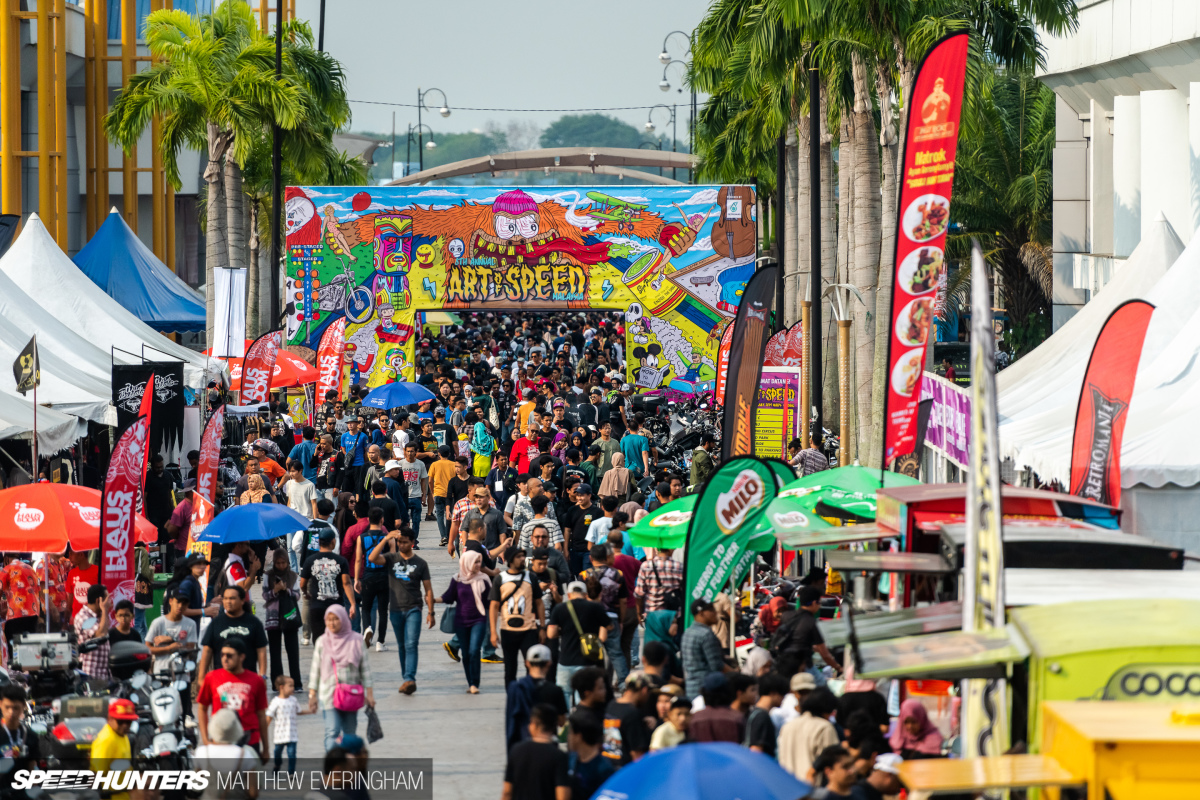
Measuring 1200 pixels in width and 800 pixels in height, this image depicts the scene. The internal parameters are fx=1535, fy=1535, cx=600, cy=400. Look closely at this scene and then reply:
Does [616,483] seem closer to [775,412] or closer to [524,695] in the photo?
[775,412]

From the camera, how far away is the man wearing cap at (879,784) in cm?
693

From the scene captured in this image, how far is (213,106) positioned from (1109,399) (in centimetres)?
2653

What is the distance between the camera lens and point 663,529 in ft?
41.3

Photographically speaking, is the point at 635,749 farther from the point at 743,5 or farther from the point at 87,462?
the point at 743,5

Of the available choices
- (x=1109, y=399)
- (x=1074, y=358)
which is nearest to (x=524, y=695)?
(x=1109, y=399)

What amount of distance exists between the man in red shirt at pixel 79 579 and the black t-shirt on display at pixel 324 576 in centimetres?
174

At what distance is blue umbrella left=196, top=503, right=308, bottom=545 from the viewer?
42.5 ft

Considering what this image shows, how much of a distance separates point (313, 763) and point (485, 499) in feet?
17.7

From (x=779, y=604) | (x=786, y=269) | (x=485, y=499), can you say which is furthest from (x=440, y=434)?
(x=786, y=269)

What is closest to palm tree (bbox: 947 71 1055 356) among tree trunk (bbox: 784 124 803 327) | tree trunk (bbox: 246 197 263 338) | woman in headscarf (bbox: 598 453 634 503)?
tree trunk (bbox: 784 124 803 327)

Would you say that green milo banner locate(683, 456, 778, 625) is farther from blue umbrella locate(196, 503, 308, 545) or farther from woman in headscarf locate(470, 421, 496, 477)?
woman in headscarf locate(470, 421, 496, 477)

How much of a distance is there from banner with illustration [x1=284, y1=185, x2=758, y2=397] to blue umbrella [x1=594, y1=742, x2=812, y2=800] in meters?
29.4

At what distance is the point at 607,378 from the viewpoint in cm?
3328

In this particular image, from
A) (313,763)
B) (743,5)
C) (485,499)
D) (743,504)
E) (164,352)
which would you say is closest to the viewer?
(313,763)
